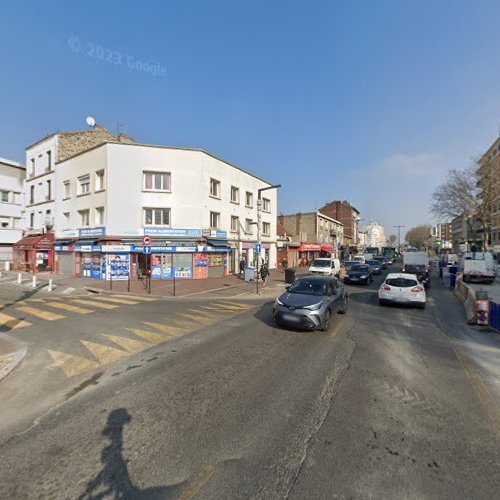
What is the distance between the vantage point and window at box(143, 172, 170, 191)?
20969mm

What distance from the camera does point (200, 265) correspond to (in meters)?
21.4

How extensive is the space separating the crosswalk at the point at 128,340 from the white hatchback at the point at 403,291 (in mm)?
6581

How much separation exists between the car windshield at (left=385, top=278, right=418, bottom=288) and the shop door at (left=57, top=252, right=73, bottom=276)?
24024 millimetres

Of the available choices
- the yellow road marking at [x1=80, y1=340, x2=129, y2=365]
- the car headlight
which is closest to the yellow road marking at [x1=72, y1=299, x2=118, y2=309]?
the yellow road marking at [x1=80, y1=340, x2=129, y2=365]

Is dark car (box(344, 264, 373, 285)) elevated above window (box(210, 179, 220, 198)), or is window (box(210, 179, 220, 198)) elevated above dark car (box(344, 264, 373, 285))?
window (box(210, 179, 220, 198))

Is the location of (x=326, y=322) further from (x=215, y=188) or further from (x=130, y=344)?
(x=215, y=188)

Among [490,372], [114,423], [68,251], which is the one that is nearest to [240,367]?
[114,423]

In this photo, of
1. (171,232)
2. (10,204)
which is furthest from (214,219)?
(10,204)

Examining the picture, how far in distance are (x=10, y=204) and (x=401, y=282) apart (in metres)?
41.3

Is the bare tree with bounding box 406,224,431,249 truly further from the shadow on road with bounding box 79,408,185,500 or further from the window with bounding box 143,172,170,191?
the shadow on road with bounding box 79,408,185,500

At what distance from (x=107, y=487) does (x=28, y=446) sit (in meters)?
1.41

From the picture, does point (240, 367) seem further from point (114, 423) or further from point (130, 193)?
point (130, 193)

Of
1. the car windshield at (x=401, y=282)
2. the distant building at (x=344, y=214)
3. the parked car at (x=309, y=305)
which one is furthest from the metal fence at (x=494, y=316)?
the distant building at (x=344, y=214)

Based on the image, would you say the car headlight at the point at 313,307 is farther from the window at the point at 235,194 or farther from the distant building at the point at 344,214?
the distant building at the point at 344,214
